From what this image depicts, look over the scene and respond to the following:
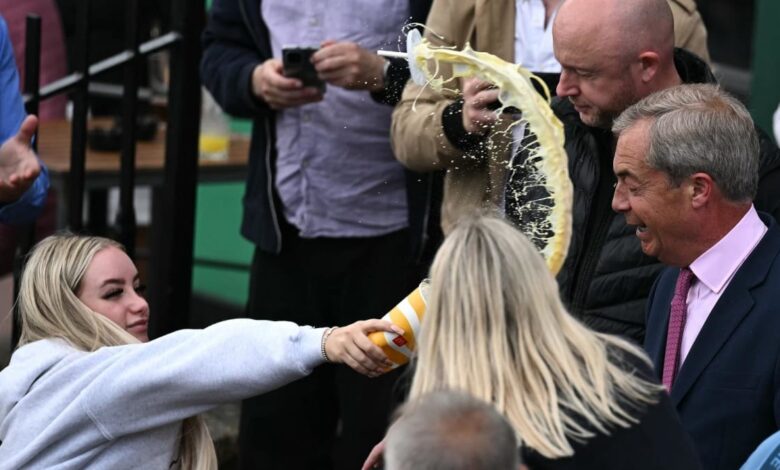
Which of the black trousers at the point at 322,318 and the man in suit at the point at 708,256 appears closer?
the man in suit at the point at 708,256

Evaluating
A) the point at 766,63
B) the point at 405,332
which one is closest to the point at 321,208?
the point at 405,332

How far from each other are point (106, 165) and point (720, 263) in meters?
3.25

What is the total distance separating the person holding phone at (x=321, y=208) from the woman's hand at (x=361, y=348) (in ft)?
5.01

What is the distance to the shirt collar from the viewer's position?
3416 millimetres

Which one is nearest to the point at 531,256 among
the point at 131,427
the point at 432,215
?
the point at 131,427

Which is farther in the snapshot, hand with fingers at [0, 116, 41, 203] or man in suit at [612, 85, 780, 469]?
hand with fingers at [0, 116, 41, 203]

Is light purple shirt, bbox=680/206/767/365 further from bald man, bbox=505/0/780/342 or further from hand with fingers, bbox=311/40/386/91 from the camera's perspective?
hand with fingers, bbox=311/40/386/91

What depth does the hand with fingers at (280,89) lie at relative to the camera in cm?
471

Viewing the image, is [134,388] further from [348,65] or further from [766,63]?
[766,63]

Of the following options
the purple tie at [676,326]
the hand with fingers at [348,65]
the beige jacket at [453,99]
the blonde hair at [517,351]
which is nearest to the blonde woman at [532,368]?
the blonde hair at [517,351]

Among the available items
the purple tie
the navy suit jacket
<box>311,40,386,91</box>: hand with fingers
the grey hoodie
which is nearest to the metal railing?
<box>311,40,386,91</box>: hand with fingers

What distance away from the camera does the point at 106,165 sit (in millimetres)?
6016

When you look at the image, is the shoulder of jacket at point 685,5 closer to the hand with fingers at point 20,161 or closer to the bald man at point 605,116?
the bald man at point 605,116

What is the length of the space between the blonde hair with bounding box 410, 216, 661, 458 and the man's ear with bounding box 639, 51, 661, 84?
133cm
